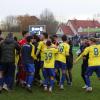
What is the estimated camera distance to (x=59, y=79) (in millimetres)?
15297

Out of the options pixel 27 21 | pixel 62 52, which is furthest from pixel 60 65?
pixel 27 21

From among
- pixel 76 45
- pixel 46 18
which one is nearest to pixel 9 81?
pixel 76 45

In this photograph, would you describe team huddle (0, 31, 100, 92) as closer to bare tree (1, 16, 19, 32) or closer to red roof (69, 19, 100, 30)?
bare tree (1, 16, 19, 32)

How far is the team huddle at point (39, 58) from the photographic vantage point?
13.4 meters

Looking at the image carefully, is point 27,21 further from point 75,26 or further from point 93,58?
point 93,58

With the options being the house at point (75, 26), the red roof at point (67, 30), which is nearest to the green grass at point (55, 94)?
the house at point (75, 26)

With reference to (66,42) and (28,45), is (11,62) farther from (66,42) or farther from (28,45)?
(66,42)

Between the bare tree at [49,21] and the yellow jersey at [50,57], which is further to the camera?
the bare tree at [49,21]

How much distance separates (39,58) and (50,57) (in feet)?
2.38

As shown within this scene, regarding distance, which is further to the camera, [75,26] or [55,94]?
[75,26]

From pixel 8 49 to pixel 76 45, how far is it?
1879 inches

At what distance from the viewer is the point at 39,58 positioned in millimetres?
14320

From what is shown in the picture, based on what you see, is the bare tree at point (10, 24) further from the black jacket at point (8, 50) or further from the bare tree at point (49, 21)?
the black jacket at point (8, 50)

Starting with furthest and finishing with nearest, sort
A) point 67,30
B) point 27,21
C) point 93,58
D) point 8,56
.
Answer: point 67,30 < point 27,21 < point 93,58 < point 8,56
